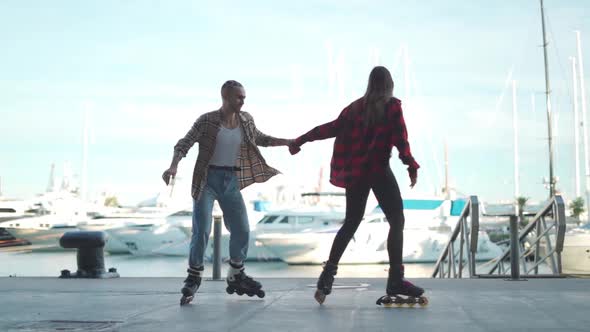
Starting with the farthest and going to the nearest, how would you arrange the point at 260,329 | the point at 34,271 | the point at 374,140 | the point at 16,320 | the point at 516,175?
the point at 516,175, the point at 34,271, the point at 374,140, the point at 16,320, the point at 260,329

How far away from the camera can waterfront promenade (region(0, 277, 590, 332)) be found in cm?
423

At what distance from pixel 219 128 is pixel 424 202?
143 feet

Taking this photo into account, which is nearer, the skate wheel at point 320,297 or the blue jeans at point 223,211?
the skate wheel at point 320,297

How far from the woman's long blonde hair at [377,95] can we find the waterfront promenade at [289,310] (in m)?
1.27

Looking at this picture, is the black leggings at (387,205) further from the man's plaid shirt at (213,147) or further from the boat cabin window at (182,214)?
the boat cabin window at (182,214)

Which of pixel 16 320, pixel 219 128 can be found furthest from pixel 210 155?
pixel 16 320

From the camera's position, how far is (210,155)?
19.4 feet

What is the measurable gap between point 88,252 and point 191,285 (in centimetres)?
459

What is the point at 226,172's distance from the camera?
595cm

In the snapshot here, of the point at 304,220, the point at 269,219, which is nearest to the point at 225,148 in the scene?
the point at 304,220

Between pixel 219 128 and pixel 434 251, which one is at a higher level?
pixel 219 128

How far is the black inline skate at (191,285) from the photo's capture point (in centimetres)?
564

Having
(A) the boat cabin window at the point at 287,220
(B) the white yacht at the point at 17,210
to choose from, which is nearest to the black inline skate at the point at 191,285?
(A) the boat cabin window at the point at 287,220

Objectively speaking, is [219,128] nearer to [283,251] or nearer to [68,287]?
[68,287]
